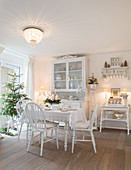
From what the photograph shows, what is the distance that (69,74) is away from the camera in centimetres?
543

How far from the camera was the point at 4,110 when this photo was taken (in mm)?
3986

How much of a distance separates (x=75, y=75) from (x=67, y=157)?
3215 millimetres

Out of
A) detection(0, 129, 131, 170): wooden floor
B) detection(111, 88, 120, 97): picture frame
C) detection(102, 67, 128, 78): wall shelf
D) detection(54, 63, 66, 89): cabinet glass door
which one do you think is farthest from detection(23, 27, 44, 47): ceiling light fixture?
detection(111, 88, 120, 97): picture frame

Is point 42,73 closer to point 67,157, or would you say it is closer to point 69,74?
point 69,74

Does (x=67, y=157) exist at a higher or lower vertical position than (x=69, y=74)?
lower

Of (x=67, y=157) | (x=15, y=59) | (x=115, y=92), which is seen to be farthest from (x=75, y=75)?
(x=67, y=157)

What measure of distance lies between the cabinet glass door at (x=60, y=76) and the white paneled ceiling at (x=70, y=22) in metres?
1.21

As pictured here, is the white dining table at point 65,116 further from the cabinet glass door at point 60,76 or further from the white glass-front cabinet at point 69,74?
the cabinet glass door at point 60,76

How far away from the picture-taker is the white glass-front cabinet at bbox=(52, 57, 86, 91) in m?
5.21

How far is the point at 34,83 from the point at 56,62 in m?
1.22

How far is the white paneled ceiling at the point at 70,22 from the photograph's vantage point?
2344 millimetres

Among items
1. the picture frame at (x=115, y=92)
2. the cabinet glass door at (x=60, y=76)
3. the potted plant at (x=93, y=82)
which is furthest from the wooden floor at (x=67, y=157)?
the cabinet glass door at (x=60, y=76)

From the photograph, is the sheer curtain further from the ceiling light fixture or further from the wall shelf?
the wall shelf

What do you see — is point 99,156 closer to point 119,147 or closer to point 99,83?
point 119,147
